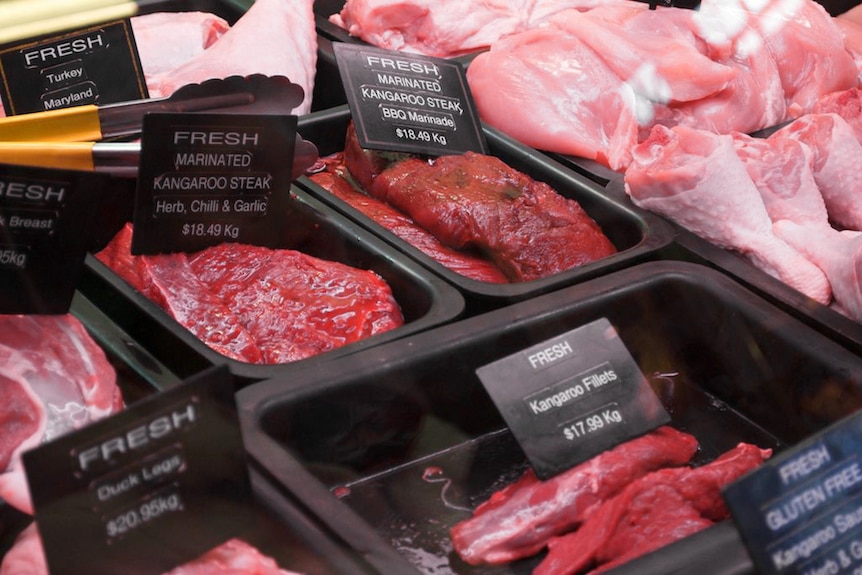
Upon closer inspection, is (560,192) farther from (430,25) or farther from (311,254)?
(430,25)

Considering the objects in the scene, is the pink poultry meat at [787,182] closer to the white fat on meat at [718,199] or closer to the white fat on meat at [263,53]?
the white fat on meat at [718,199]

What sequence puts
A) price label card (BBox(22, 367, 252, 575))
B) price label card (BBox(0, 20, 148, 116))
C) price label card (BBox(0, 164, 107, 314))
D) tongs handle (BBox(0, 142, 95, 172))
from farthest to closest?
1. price label card (BBox(0, 20, 148, 116))
2. tongs handle (BBox(0, 142, 95, 172))
3. price label card (BBox(0, 164, 107, 314))
4. price label card (BBox(22, 367, 252, 575))

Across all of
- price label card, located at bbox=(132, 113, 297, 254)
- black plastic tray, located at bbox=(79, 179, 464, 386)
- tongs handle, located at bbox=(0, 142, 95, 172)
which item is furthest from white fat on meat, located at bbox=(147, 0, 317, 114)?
tongs handle, located at bbox=(0, 142, 95, 172)

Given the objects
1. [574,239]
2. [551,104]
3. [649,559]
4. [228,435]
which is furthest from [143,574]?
[551,104]

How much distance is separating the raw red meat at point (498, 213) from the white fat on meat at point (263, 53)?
0.58m

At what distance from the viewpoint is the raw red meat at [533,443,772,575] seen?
5.16 feet

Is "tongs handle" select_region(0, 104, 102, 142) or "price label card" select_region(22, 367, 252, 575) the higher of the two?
"tongs handle" select_region(0, 104, 102, 142)

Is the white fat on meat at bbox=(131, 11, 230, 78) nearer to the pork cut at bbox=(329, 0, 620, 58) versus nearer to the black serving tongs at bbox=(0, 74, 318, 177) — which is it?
the pork cut at bbox=(329, 0, 620, 58)

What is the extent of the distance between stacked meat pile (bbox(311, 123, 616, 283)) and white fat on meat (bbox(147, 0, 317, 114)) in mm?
503

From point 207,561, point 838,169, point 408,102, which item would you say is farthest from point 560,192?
point 207,561

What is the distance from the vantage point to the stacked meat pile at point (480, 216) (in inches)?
92.2

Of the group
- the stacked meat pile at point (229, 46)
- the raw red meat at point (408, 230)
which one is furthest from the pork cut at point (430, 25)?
the raw red meat at point (408, 230)

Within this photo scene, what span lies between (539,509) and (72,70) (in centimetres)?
155

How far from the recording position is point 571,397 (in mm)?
1689
